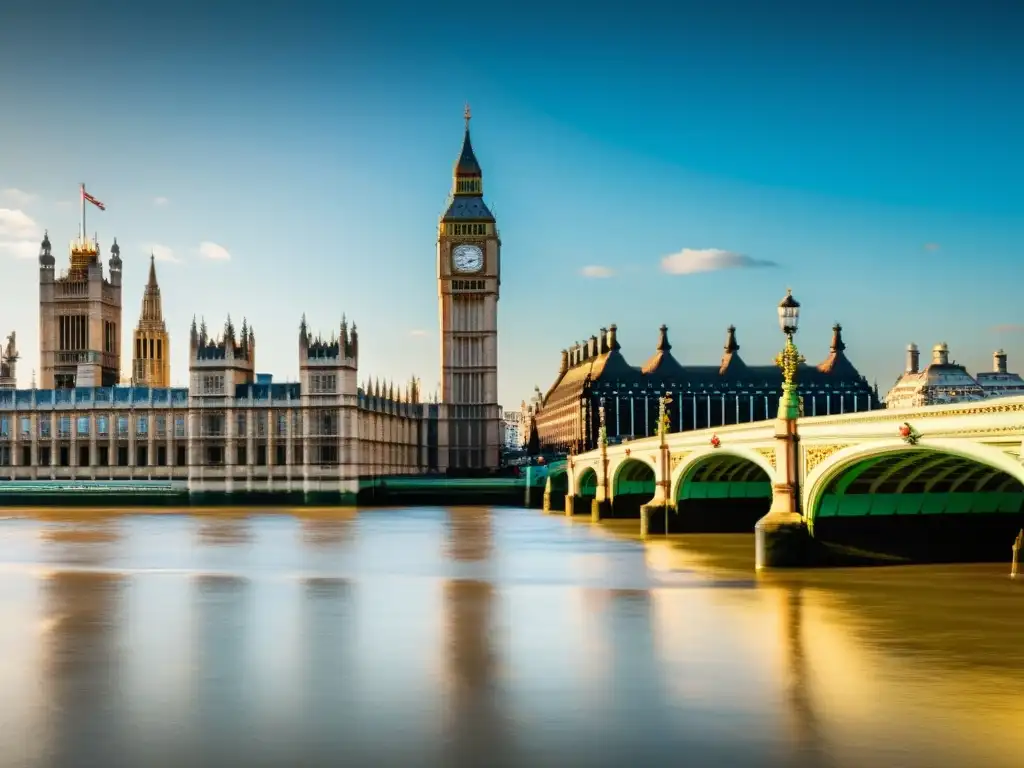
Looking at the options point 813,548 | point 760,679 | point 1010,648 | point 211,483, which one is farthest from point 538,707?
point 211,483

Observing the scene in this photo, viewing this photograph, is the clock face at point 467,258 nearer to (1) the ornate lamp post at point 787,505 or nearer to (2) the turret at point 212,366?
(2) the turret at point 212,366

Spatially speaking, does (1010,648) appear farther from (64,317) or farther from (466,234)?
(64,317)

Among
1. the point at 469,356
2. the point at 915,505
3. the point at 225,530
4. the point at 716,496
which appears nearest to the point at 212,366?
the point at 469,356

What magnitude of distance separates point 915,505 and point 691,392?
5083 inches

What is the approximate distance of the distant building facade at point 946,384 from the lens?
6373 inches

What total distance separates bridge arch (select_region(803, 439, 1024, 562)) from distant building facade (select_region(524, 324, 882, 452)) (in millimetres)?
117372

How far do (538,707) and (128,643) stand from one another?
33.3 ft

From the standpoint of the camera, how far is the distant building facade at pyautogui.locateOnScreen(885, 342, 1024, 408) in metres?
162

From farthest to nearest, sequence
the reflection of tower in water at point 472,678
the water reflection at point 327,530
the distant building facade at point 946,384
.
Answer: the distant building facade at point 946,384 → the water reflection at point 327,530 → the reflection of tower in water at point 472,678

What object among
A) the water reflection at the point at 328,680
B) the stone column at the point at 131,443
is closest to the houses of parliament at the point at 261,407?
the stone column at the point at 131,443

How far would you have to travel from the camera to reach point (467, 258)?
5138 inches

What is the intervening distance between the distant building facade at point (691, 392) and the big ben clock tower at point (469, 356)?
111 feet

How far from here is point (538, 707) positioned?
19.2 m

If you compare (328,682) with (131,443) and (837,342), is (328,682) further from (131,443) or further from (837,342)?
(837,342)
